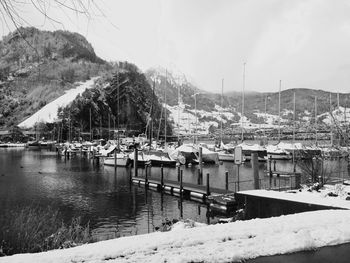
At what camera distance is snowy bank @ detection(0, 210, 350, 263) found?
6.93 m

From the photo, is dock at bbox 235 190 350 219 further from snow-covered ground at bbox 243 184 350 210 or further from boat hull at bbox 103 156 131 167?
boat hull at bbox 103 156 131 167

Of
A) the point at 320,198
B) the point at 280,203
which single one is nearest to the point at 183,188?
the point at 280,203

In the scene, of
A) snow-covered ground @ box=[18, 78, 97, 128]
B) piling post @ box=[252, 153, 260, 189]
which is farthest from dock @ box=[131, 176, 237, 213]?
snow-covered ground @ box=[18, 78, 97, 128]

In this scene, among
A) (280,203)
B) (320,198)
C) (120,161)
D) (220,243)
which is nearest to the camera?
(220,243)

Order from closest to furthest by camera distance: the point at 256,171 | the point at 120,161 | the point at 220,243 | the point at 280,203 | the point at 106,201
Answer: the point at 220,243 < the point at 280,203 < the point at 256,171 < the point at 106,201 < the point at 120,161

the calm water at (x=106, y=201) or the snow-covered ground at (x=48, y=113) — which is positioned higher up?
the snow-covered ground at (x=48, y=113)

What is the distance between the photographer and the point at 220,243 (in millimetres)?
7742

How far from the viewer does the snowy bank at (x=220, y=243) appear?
6930mm

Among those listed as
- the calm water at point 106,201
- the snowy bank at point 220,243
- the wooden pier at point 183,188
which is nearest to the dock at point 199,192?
the wooden pier at point 183,188

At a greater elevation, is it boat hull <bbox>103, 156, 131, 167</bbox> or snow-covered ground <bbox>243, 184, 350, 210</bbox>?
snow-covered ground <bbox>243, 184, 350, 210</bbox>

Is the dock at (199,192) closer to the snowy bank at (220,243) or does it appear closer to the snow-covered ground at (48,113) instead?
the snowy bank at (220,243)

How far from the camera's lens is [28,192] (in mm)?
32719

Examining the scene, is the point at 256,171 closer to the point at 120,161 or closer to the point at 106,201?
the point at 106,201

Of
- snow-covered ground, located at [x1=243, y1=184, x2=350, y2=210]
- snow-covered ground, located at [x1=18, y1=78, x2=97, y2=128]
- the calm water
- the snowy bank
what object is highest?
snow-covered ground, located at [x1=18, y1=78, x2=97, y2=128]
